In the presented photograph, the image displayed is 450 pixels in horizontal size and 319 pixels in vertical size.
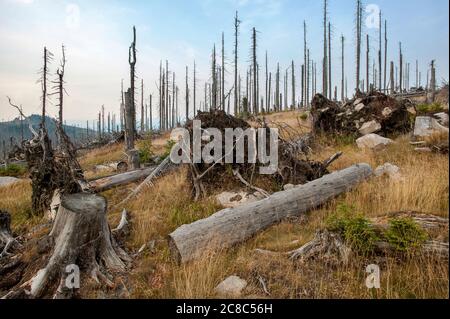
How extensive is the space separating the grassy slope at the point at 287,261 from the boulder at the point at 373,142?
7.99ft

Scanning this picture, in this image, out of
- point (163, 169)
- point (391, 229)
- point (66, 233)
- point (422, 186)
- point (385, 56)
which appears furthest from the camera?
point (385, 56)

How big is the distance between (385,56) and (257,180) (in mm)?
38685

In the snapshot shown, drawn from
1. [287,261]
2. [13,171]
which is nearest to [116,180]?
[287,261]

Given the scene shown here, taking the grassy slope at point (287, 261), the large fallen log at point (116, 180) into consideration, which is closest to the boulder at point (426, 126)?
the grassy slope at point (287, 261)

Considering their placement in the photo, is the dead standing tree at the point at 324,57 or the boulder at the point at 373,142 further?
the dead standing tree at the point at 324,57

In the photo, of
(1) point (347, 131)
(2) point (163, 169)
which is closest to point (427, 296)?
(2) point (163, 169)

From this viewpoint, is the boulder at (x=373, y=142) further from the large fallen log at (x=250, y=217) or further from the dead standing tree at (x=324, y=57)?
the dead standing tree at (x=324, y=57)

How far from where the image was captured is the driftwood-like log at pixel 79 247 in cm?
438

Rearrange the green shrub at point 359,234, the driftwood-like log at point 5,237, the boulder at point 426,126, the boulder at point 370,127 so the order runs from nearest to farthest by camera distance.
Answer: the green shrub at point 359,234 < the driftwood-like log at point 5,237 < the boulder at point 426,126 < the boulder at point 370,127

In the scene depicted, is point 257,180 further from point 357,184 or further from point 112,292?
point 112,292

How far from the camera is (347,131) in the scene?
43.8 feet

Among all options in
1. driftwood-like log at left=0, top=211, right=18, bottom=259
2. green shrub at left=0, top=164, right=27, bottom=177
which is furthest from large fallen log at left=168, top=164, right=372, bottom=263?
green shrub at left=0, top=164, right=27, bottom=177

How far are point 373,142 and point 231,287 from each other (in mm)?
9424

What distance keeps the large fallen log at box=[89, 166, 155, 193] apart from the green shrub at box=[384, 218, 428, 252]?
8026 millimetres
